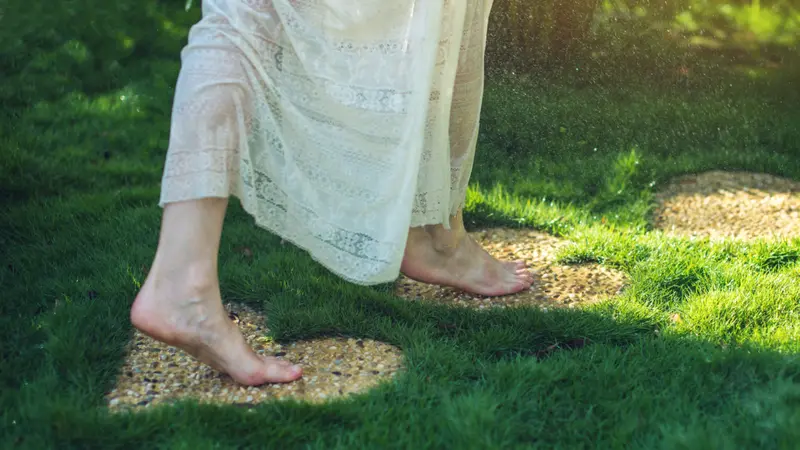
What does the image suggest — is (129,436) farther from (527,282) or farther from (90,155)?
(90,155)

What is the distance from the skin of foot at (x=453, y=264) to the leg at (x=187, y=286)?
0.95 metres

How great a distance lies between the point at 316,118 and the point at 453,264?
981 millimetres

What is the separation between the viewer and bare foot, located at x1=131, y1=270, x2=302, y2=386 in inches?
93.8

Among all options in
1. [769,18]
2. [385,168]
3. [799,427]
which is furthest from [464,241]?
[769,18]

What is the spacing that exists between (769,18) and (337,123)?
4.88 metres

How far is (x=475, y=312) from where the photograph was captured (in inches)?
119

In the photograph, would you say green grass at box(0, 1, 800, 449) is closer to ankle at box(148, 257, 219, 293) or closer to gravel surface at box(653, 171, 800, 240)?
gravel surface at box(653, 171, 800, 240)

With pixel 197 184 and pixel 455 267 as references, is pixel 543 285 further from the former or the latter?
pixel 197 184

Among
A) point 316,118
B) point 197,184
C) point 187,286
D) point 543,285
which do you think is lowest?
point 543,285

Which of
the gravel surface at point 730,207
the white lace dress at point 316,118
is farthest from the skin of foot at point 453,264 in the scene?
the gravel surface at point 730,207

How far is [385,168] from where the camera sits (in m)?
2.48

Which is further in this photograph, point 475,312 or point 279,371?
point 475,312

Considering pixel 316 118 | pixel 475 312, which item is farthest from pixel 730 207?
pixel 316 118

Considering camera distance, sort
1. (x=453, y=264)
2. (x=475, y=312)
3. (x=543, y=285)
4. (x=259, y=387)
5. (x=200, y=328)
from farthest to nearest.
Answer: (x=543, y=285)
(x=453, y=264)
(x=475, y=312)
(x=259, y=387)
(x=200, y=328)
